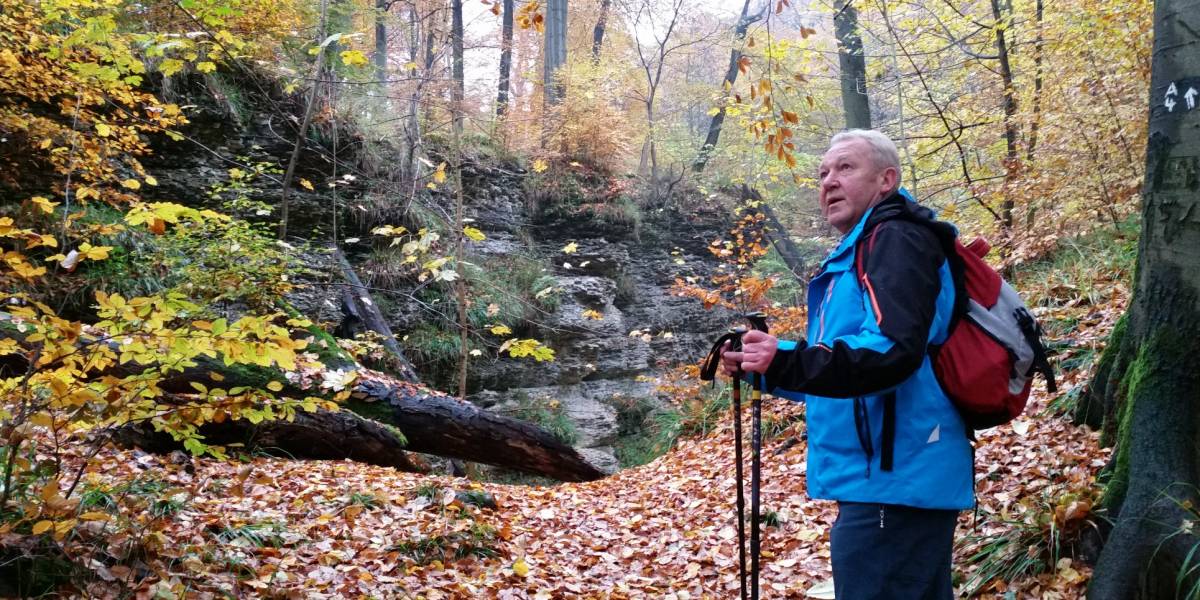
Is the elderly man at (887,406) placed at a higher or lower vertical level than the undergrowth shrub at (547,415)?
higher

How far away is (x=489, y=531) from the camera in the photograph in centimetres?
474

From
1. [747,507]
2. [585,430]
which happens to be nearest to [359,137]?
[585,430]

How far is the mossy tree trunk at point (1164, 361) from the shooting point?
263 centimetres

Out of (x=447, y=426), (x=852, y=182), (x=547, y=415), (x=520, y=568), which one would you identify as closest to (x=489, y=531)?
(x=520, y=568)

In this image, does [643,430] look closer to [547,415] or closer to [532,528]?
[547,415]

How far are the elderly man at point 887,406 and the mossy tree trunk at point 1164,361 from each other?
138 cm

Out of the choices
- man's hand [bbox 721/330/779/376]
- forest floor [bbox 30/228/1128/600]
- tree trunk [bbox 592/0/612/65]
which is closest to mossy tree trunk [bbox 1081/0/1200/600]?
forest floor [bbox 30/228/1128/600]

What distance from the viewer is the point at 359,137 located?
11578 mm

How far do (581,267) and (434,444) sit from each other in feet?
27.0

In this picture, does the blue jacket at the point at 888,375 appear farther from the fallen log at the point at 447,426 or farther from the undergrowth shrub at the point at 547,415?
the undergrowth shrub at the point at 547,415

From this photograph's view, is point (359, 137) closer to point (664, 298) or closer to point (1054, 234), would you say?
point (664, 298)

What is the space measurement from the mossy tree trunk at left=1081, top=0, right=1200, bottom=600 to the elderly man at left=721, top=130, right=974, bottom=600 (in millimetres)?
1381

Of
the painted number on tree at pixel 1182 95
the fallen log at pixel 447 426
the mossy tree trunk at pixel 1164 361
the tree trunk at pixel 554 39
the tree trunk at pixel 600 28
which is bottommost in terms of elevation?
the fallen log at pixel 447 426

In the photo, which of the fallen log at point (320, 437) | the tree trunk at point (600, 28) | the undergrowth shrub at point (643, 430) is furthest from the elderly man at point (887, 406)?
the tree trunk at point (600, 28)
